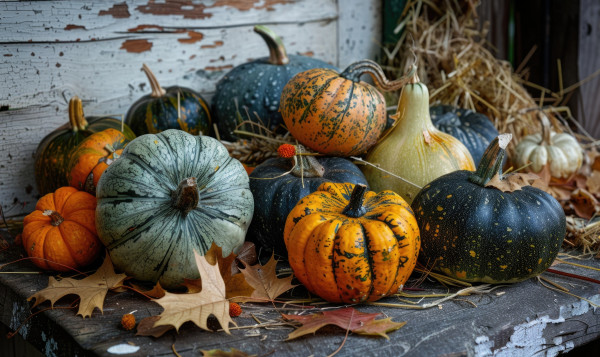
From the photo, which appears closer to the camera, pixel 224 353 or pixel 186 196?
pixel 224 353

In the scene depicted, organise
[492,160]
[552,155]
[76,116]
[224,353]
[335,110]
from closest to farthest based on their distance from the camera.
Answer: [224,353]
[492,160]
[335,110]
[76,116]
[552,155]

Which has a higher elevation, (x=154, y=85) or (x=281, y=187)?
(x=154, y=85)

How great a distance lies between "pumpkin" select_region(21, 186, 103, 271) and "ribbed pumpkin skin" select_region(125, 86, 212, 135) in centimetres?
76

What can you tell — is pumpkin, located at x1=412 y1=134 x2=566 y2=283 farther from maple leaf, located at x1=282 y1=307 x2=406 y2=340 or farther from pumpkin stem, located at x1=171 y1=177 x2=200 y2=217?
pumpkin stem, located at x1=171 y1=177 x2=200 y2=217

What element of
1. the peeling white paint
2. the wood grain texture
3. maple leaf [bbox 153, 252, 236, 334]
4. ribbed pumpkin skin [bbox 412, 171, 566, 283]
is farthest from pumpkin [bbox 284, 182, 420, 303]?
the wood grain texture

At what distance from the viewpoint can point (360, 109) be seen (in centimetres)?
225

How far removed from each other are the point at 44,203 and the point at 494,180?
1.63 metres

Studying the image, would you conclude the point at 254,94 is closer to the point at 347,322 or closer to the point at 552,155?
the point at 347,322

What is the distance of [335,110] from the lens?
7.25 feet

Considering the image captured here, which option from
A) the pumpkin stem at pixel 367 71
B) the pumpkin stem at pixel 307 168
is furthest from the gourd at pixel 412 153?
the pumpkin stem at pixel 307 168

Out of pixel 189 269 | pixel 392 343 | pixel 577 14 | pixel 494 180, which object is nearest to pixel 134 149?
pixel 189 269

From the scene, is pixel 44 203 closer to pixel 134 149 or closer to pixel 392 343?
pixel 134 149

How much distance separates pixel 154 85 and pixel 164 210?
1.13 metres

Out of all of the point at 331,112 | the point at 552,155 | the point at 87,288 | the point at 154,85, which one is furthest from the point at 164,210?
the point at 552,155
